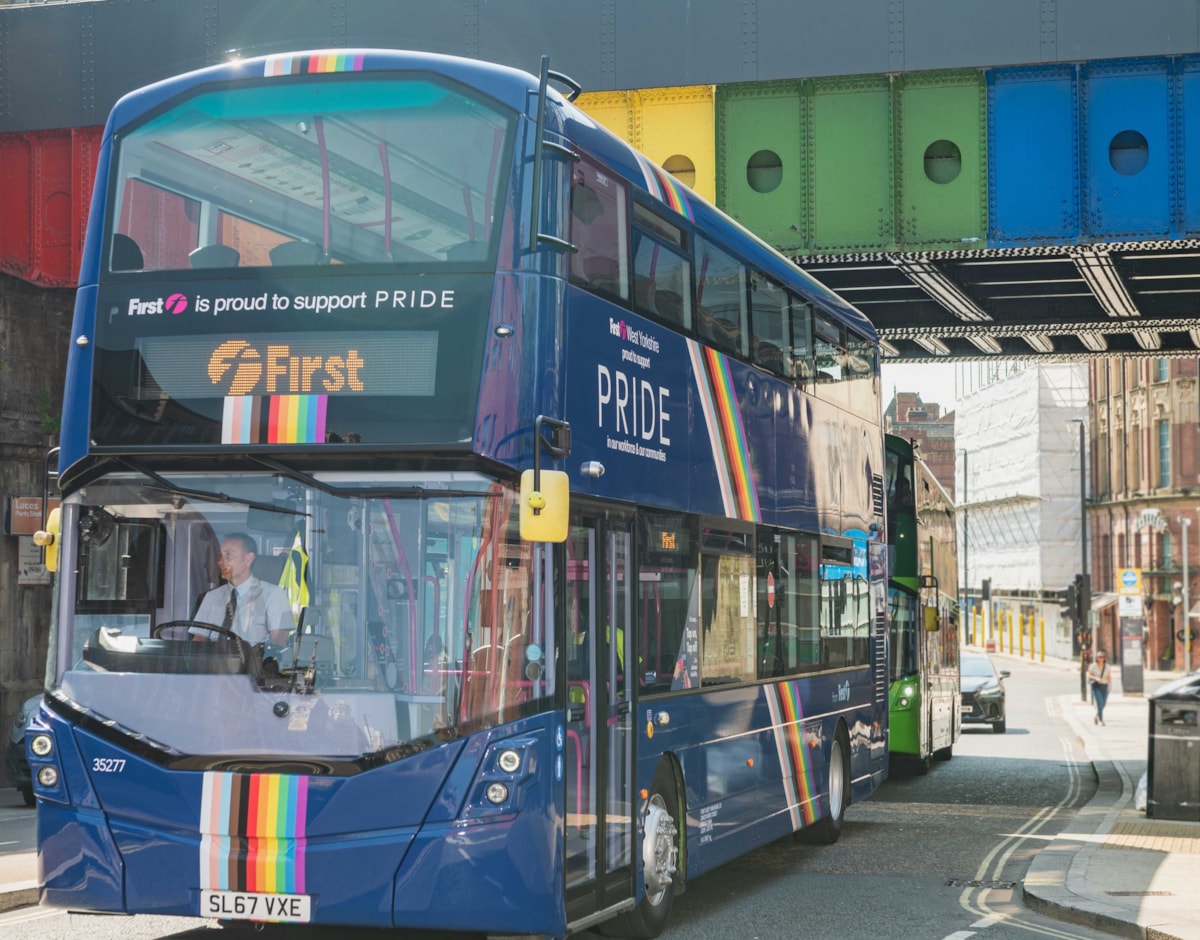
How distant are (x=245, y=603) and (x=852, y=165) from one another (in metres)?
13.0

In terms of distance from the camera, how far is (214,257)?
8398 mm

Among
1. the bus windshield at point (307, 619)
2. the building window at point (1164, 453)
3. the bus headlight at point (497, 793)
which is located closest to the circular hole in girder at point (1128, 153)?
the bus windshield at point (307, 619)

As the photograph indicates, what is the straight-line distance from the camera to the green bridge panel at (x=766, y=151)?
19562 millimetres

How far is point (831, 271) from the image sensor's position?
2220 centimetres

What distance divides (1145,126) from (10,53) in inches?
509

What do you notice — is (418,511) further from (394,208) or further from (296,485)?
(394,208)

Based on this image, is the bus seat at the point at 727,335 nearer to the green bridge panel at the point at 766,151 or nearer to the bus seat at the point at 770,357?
the bus seat at the point at 770,357

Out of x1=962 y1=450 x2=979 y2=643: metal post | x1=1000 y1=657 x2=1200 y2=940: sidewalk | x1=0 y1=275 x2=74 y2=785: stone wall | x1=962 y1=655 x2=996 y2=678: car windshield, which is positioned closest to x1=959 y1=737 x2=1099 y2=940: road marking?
x1=1000 y1=657 x2=1200 y2=940: sidewalk

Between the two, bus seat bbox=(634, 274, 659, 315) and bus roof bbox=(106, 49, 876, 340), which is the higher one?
bus roof bbox=(106, 49, 876, 340)

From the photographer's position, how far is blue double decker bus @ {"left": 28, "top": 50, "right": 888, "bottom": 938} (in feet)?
25.6

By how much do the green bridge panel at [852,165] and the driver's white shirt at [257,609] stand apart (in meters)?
12.7

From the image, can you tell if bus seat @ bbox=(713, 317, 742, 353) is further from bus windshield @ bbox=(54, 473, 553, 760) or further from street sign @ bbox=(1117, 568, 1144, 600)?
street sign @ bbox=(1117, 568, 1144, 600)

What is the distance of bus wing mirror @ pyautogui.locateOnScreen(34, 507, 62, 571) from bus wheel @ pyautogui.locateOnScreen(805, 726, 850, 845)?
738 cm

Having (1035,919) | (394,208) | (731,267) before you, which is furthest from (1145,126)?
(394,208)
